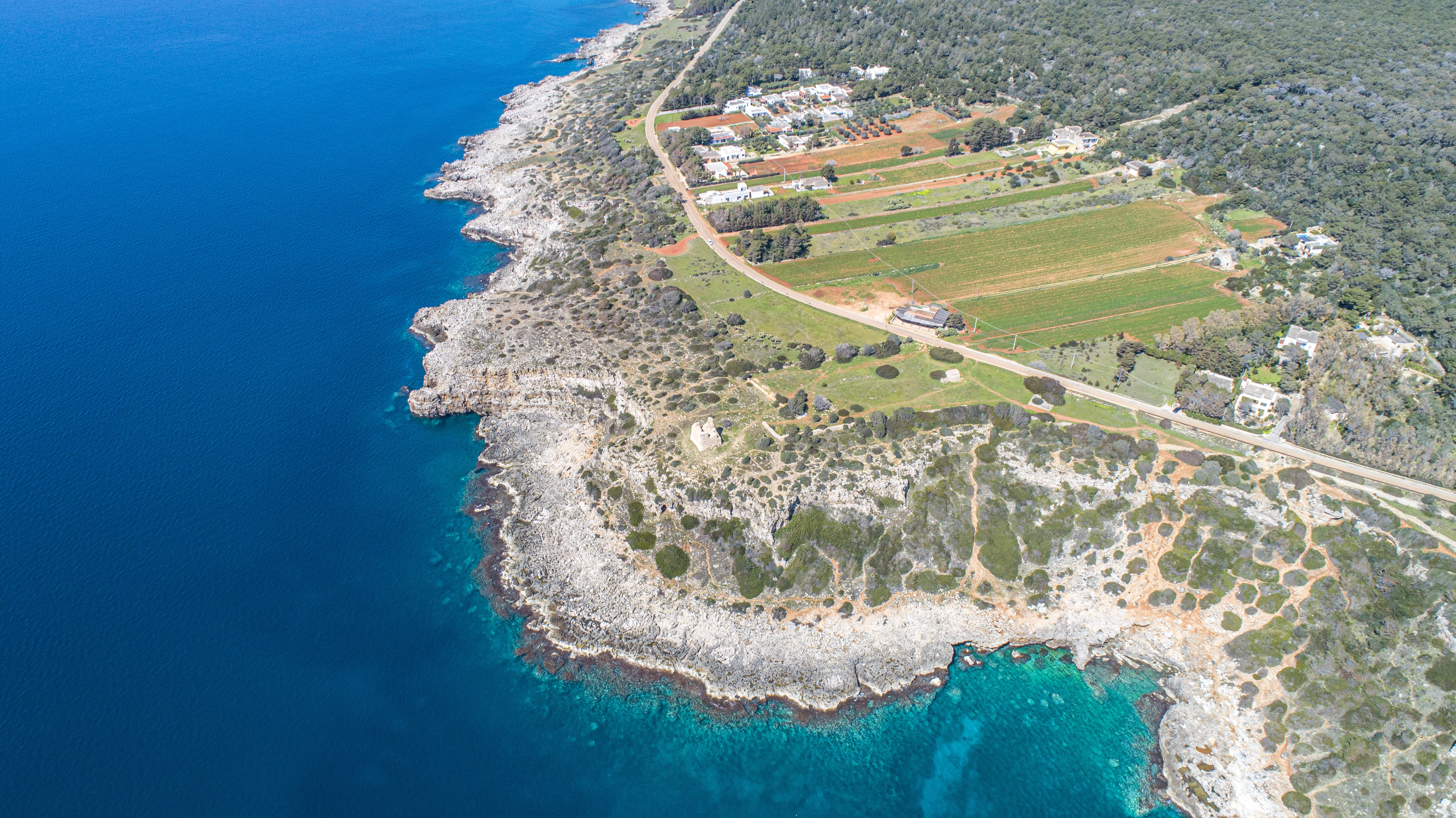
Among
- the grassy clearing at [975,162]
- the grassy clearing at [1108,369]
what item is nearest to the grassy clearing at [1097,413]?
the grassy clearing at [1108,369]

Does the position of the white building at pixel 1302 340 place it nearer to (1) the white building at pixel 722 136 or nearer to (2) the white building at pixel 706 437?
(2) the white building at pixel 706 437

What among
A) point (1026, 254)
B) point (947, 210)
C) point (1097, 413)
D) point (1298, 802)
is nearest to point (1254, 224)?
point (1026, 254)

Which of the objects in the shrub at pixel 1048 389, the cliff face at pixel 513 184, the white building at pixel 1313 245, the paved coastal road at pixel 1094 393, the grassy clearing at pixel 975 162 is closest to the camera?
the paved coastal road at pixel 1094 393

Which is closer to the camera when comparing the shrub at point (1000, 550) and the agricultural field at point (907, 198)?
the shrub at point (1000, 550)

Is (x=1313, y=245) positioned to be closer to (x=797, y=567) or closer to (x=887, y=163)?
(x=887, y=163)

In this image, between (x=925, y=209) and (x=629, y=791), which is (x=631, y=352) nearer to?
(x=629, y=791)

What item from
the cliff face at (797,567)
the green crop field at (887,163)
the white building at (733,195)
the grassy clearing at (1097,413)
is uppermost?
the white building at (733,195)

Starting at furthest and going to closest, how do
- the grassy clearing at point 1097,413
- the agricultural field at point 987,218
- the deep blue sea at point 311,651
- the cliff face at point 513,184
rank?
the cliff face at point 513,184 → the agricultural field at point 987,218 → the grassy clearing at point 1097,413 → the deep blue sea at point 311,651
